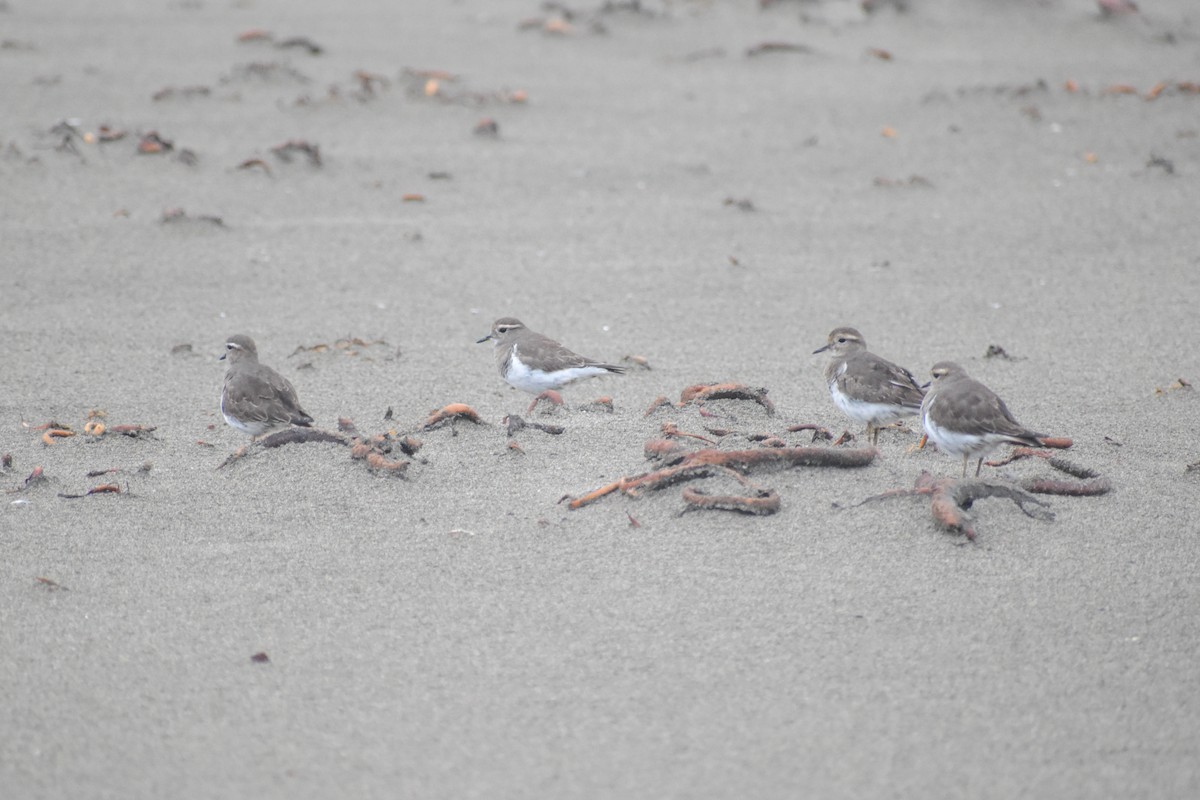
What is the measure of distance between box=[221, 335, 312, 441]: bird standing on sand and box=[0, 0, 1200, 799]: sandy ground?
0.87 ft

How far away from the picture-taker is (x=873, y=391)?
18.8 ft

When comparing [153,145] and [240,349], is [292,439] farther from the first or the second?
[153,145]

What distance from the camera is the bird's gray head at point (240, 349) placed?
6.37 meters

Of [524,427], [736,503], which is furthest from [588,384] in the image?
[736,503]

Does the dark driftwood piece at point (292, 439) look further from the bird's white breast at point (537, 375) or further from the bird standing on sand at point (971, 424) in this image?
the bird standing on sand at point (971, 424)

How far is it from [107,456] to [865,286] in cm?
481

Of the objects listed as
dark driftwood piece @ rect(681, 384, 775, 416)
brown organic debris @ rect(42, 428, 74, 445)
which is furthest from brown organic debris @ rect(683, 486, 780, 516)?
brown organic debris @ rect(42, 428, 74, 445)

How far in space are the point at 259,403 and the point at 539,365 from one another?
1.55m

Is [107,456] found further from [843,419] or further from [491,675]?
[843,419]

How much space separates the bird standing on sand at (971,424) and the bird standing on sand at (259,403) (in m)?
2.89

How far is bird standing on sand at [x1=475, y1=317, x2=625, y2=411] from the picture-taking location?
6.57 meters

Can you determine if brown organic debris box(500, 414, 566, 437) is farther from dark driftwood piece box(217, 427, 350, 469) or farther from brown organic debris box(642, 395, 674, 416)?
dark driftwood piece box(217, 427, 350, 469)

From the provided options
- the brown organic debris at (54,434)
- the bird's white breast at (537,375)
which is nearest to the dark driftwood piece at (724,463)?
the bird's white breast at (537,375)

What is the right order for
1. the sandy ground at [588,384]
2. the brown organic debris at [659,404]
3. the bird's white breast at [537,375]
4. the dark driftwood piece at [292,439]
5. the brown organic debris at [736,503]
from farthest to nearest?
the bird's white breast at [537,375] → the brown organic debris at [659,404] → the dark driftwood piece at [292,439] → the brown organic debris at [736,503] → the sandy ground at [588,384]
